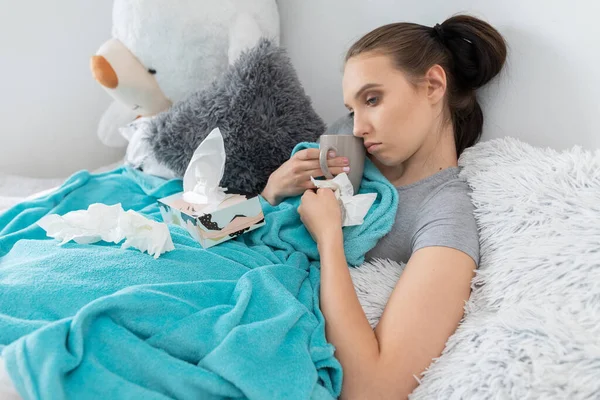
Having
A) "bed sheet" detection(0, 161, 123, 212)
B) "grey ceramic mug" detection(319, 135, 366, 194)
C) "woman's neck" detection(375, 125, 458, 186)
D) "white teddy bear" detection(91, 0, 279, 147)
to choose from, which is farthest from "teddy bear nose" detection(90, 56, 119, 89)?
"woman's neck" detection(375, 125, 458, 186)

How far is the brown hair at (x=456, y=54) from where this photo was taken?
34.6 inches

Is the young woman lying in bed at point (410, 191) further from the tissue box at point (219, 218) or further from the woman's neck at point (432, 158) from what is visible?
the tissue box at point (219, 218)

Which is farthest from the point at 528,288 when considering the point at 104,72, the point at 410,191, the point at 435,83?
the point at 104,72

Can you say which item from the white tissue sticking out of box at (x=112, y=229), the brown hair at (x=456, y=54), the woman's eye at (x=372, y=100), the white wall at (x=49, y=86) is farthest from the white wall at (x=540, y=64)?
the white wall at (x=49, y=86)

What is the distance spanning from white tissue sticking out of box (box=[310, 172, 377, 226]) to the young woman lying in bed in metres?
0.02

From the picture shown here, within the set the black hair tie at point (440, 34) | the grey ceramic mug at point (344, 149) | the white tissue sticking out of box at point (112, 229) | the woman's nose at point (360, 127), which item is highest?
the black hair tie at point (440, 34)

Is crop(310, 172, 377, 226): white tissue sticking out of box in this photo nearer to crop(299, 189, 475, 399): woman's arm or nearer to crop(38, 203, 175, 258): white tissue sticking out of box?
crop(299, 189, 475, 399): woman's arm

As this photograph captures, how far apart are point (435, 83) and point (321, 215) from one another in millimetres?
351

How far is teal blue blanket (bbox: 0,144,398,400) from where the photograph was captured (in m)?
0.55

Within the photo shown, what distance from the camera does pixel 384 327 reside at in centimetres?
69

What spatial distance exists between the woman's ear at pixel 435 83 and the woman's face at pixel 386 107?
0.01m

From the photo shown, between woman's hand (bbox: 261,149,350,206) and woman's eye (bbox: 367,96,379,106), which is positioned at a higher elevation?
woman's eye (bbox: 367,96,379,106)

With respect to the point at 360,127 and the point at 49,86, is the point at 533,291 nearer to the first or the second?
the point at 360,127

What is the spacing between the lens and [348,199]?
2.90ft
